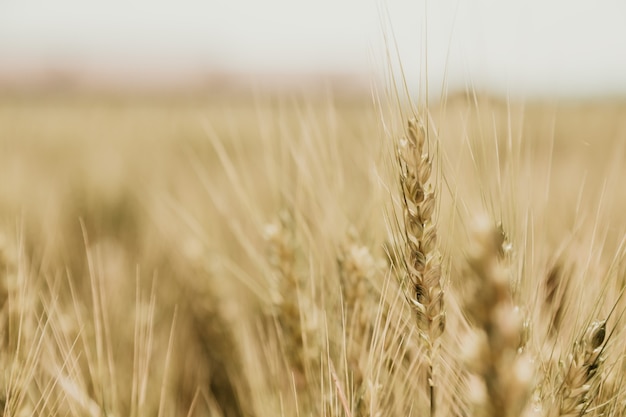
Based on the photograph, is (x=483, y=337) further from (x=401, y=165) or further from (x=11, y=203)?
(x=11, y=203)

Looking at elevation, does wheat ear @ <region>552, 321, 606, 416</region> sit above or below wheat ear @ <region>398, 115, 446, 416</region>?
below

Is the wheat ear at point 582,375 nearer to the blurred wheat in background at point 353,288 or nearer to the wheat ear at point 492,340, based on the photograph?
the blurred wheat in background at point 353,288

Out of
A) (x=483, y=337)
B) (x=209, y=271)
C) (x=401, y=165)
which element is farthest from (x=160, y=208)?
(x=483, y=337)

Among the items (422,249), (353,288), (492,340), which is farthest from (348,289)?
(492,340)

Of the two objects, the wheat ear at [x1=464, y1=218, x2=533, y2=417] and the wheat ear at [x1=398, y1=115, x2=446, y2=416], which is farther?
the wheat ear at [x1=398, y1=115, x2=446, y2=416]

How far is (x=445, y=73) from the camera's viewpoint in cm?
45

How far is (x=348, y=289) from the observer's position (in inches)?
21.6

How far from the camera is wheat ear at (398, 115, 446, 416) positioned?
39cm

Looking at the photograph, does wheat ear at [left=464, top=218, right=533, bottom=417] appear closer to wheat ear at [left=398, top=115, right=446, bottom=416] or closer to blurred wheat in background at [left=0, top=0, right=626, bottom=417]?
blurred wheat in background at [left=0, top=0, right=626, bottom=417]

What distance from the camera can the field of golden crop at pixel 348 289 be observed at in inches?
15.6

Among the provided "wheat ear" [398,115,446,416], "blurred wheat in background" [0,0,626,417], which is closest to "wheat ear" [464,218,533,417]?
"blurred wheat in background" [0,0,626,417]

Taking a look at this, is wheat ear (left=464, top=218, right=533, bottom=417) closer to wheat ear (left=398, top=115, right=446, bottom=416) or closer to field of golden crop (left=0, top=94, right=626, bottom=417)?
field of golden crop (left=0, top=94, right=626, bottom=417)

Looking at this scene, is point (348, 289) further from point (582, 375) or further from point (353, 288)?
point (582, 375)

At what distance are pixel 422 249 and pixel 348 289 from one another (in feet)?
0.56
